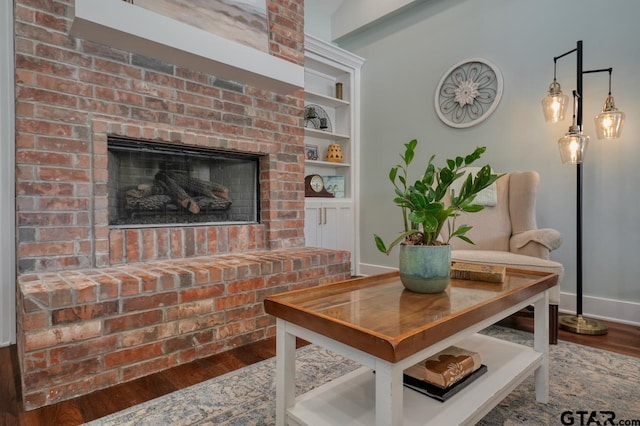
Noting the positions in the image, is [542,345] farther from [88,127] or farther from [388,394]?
[88,127]

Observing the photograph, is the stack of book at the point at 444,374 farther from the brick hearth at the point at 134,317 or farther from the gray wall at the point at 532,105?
the gray wall at the point at 532,105

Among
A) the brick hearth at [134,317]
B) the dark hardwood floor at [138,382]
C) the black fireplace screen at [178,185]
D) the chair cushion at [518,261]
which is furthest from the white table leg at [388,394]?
the black fireplace screen at [178,185]

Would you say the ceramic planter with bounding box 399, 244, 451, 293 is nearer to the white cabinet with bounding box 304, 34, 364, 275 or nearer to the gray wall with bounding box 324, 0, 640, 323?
the gray wall with bounding box 324, 0, 640, 323

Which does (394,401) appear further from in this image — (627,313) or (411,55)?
(411,55)

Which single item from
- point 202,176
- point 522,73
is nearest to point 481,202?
point 522,73

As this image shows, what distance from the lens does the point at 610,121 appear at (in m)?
2.19

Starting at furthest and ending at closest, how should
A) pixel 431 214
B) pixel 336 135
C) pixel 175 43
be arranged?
pixel 336 135 < pixel 175 43 < pixel 431 214

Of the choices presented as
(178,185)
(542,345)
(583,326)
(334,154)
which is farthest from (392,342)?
(334,154)

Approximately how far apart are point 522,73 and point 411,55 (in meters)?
1.06

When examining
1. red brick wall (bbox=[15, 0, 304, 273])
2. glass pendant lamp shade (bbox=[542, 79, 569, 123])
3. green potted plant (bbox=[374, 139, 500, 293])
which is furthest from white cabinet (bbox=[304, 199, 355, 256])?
green potted plant (bbox=[374, 139, 500, 293])

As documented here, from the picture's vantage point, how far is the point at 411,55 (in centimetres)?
347

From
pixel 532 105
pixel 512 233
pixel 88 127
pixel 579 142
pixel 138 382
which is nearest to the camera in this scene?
pixel 138 382

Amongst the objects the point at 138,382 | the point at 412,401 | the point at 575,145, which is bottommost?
the point at 138,382

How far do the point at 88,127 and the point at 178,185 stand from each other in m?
0.60
